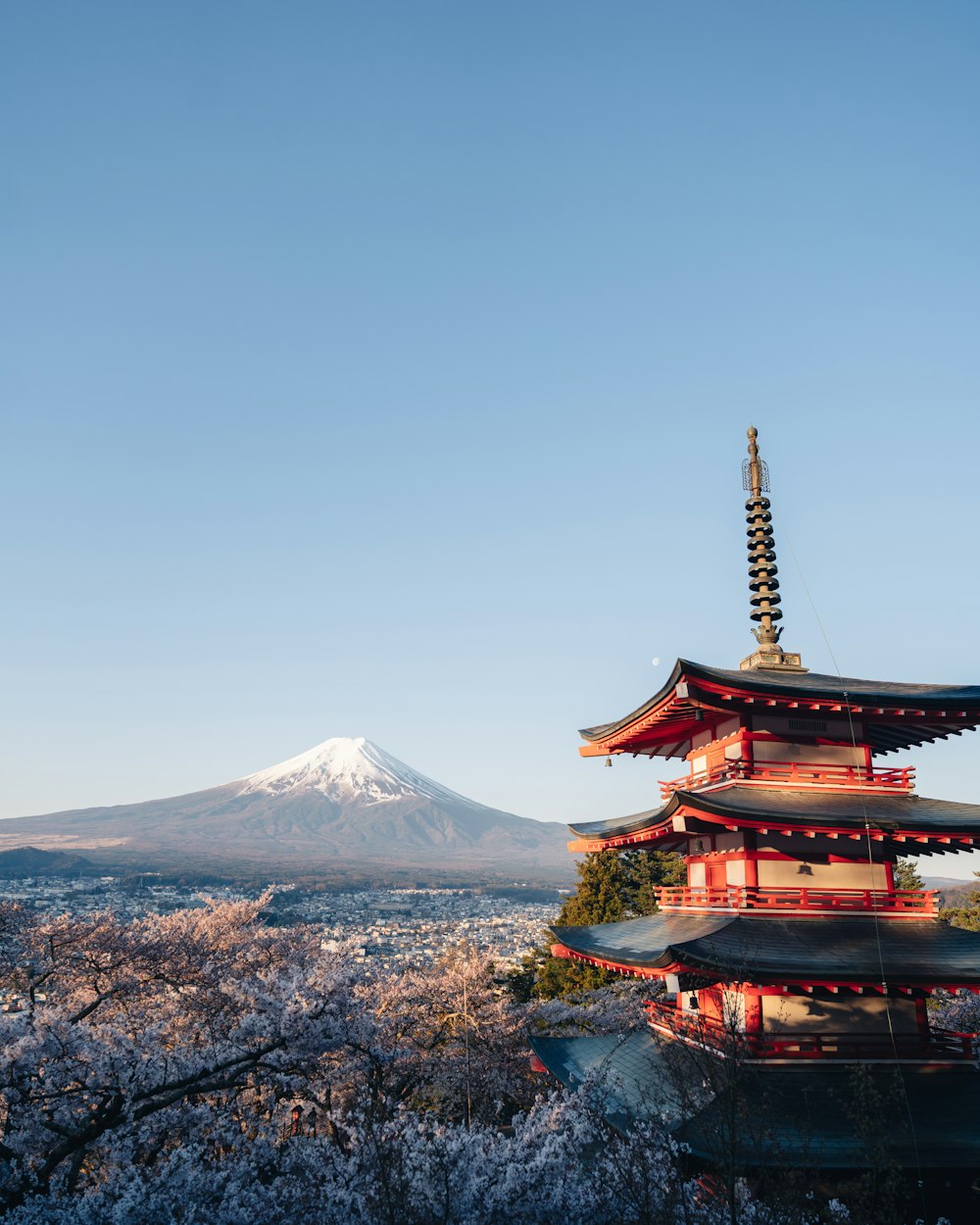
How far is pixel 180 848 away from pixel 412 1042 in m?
187

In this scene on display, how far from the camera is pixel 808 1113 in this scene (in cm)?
1267

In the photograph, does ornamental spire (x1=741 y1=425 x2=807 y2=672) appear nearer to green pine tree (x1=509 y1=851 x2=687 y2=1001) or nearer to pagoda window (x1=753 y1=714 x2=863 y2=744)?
pagoda window (x1=753 y1=714 x2=863 y2=744)

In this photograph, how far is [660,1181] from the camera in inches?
390

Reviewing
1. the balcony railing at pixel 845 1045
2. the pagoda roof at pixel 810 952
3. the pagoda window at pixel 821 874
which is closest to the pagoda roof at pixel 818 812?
the pagoda window at pixel 821 874

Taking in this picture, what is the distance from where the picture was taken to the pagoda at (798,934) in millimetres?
12547

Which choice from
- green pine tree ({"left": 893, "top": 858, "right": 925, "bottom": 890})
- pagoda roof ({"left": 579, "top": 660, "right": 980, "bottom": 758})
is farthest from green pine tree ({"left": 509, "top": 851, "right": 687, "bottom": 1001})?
pagoda roof ({"left": 579, "top": 660, "right": 980, "bottom": 758})

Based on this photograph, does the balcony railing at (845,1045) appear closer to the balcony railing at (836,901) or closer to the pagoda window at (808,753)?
the balcony railing at (836,901)

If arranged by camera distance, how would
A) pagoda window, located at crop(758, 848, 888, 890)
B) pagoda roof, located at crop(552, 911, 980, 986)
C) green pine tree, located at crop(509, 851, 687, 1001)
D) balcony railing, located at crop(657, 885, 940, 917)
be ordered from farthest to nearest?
green pine tree, located at crop(509, 851, 687, 1001), pagoda window, located at crop(758, 848, 888, 890), balcony railing, located at crop(657, 885, 940, 917), pagoda roof, located at crop(552, 911, 980, 986)

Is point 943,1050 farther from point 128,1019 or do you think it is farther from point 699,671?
point 128,1019

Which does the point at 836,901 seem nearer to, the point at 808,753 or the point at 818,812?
the point at 818,812

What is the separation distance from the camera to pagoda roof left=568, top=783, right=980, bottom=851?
1456 centimetres

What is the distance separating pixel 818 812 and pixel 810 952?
2.43m

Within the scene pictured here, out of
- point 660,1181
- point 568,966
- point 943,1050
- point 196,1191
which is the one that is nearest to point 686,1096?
point 660,1181

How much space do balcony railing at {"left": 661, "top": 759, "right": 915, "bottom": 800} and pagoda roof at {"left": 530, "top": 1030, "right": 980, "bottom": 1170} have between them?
4.85 meters
